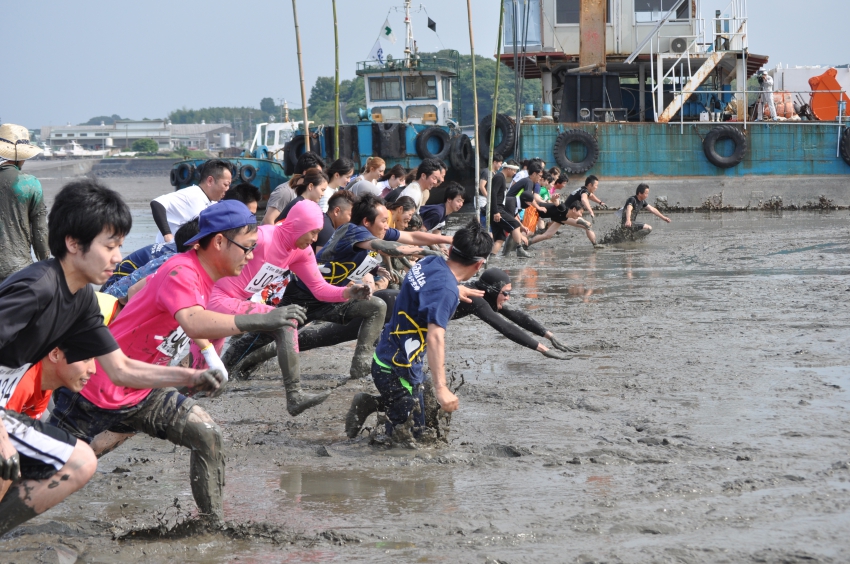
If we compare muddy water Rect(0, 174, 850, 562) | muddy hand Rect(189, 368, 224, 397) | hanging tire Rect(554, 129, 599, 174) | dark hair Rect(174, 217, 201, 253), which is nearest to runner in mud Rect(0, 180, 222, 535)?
muddy hand Rect(189, 368, 224, 397)

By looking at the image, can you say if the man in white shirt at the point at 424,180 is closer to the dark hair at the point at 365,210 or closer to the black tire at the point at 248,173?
the dark hair at the point at 365,210

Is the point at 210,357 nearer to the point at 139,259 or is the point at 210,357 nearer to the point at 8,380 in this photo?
A: the point at 8,380

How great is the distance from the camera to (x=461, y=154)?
2333cm

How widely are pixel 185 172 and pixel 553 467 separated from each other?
80.1ft

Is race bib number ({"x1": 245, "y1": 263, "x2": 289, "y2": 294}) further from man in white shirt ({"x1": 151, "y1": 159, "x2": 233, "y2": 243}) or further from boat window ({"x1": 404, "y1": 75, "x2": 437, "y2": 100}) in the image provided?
boat window ({"x1": 404, "y1": 75, "x2": 437, "y2": 100})

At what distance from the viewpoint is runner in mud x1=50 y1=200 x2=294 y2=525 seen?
3668 mm

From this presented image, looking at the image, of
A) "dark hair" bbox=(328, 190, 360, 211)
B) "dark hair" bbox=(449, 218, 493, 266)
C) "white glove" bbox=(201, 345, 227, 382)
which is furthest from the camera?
"dark hair" bbox=(328, 190, 360, 211)

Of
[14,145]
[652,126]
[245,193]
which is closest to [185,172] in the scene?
[652,126]

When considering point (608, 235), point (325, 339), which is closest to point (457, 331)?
point (325, 339)

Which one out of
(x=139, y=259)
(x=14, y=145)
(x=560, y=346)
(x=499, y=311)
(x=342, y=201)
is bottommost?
(x=560, y=346)

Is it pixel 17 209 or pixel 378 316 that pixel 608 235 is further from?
pixel 17 209

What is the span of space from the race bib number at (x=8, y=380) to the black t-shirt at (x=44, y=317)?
4 centimetres

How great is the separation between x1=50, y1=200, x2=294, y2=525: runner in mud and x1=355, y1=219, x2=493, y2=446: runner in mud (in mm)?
1114

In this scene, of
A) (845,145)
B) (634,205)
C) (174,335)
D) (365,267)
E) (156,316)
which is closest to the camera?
(156,316)
